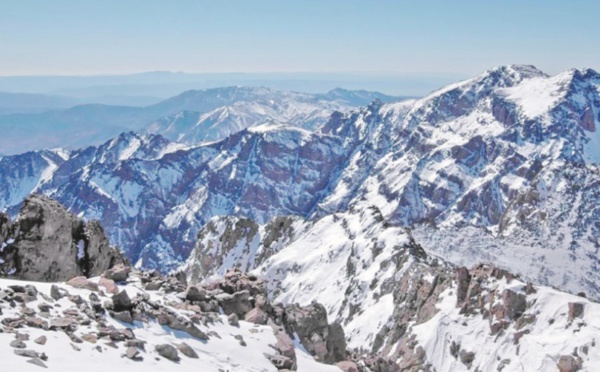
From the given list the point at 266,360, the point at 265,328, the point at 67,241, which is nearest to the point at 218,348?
the point at 266,360

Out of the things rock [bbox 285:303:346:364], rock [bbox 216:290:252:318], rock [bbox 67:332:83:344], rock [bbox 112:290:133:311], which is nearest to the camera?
rock [bbox 67:332:83:344]

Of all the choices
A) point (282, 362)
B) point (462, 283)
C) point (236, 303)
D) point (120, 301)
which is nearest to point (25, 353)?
point (120, 301)

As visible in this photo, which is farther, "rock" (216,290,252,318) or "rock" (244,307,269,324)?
"rock" (216,290,252,318)

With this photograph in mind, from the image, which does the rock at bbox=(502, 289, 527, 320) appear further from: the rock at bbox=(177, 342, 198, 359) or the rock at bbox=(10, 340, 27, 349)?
the rock at bbox=(10, 340, 27, 349)

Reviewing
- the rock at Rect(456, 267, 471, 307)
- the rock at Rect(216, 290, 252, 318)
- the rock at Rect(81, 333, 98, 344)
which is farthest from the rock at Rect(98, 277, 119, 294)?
the rock at Rect(456, 267, 471, 307)

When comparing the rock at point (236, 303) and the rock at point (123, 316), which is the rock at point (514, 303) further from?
the rock at point (123, 316)

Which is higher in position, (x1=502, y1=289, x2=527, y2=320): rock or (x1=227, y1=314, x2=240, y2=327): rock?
(x1=227, y1=314, x2=240, y2=327): rock

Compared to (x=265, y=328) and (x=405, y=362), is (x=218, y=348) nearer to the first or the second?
(x=265, y=328)
